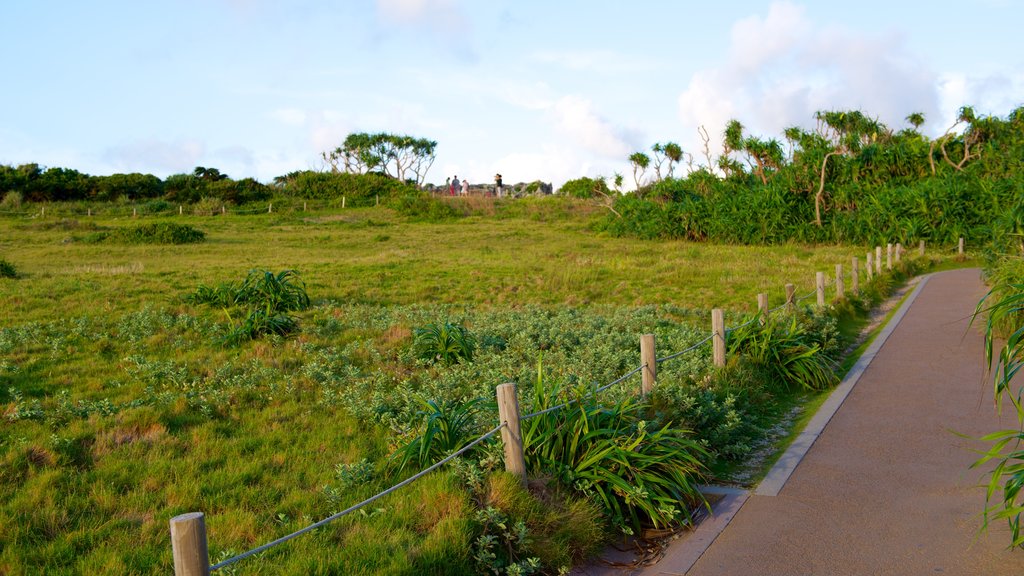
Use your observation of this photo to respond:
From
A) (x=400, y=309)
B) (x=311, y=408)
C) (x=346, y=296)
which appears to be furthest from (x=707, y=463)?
(x=346, y=296)

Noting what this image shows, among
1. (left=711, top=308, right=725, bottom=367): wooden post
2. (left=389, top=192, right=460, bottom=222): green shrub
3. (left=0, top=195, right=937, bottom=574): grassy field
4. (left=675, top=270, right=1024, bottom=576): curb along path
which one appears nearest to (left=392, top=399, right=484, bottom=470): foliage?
(left=0, top=195, right=937, bottom=574): grassy field

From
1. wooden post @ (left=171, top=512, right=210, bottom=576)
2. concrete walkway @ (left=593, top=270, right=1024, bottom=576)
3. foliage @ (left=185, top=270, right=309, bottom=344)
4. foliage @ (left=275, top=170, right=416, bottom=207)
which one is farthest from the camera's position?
foliage @ (left=275, top=170, right=416, bottom=207)

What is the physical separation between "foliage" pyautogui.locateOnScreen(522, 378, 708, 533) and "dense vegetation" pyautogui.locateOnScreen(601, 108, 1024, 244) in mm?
28051

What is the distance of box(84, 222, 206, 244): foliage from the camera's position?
106 ft

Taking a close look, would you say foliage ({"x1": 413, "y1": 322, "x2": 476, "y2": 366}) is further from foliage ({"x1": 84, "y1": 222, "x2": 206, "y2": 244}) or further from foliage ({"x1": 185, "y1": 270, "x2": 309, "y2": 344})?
foliage ({"x1": 84, "y1": 222, "x2": 206, "y2": 244})

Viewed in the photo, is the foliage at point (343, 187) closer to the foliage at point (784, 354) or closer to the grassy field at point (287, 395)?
the grassy field at point (287, 395)

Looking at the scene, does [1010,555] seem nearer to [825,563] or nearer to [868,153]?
[825,563]

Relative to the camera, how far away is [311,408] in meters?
8.37

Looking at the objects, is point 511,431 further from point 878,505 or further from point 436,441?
point 878,505

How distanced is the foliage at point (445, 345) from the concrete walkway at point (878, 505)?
452 centimetres

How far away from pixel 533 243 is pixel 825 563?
29705 mm

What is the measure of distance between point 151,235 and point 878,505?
105 ft

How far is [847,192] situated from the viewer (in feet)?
114

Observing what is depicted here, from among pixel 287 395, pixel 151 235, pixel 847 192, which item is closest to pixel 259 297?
pixel 287 395
